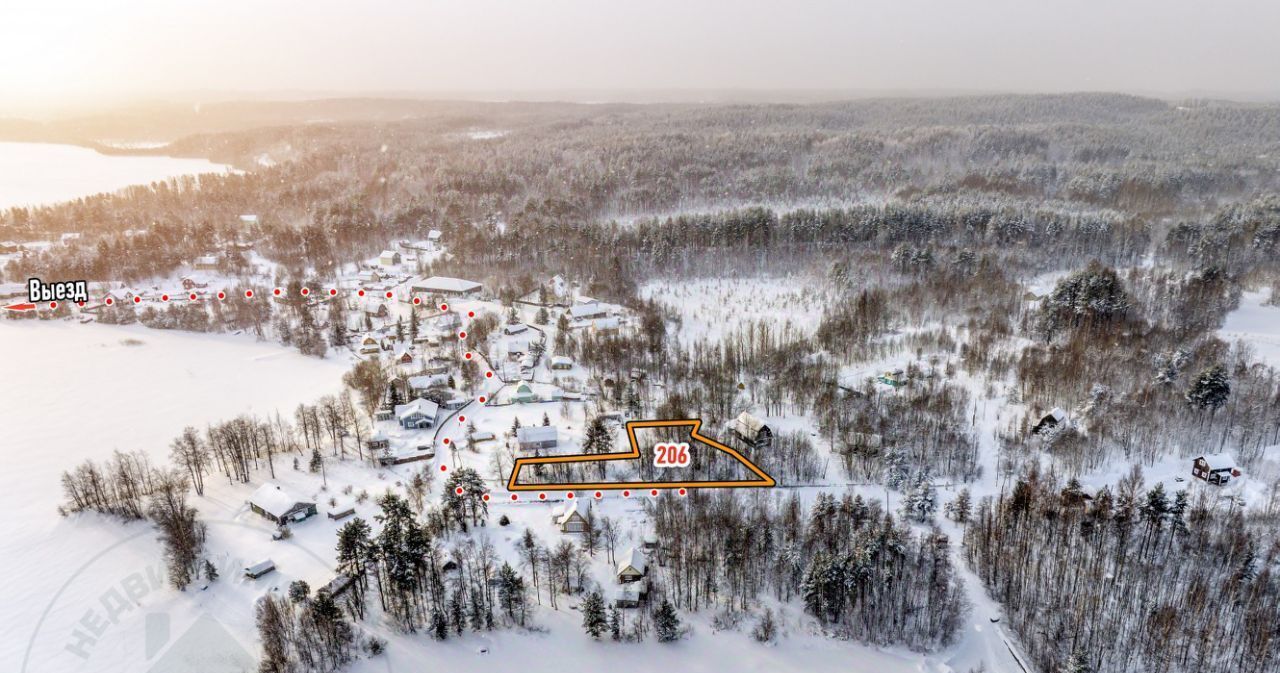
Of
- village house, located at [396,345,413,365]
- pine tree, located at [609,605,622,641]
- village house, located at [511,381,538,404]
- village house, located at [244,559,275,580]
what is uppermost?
village house, located at [396,345,413,365]

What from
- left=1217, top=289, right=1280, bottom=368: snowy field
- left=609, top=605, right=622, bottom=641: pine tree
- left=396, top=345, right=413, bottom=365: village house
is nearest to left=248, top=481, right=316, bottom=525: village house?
left=609, top=605, right=622, bottom=641: pine tree

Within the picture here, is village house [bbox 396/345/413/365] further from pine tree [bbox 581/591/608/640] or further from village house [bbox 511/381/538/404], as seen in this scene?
pine tree [bbox 581/591/608/640]

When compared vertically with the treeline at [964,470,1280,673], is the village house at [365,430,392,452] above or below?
Answer: above

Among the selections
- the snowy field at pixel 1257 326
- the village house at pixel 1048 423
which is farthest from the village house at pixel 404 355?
the snowy field at pixel 1257 326

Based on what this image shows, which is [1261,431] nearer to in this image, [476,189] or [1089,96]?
[476,189]

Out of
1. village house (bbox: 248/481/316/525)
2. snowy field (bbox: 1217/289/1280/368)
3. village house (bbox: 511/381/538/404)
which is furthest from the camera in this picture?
snowy field (bbox: 1217/289/1280/368)
